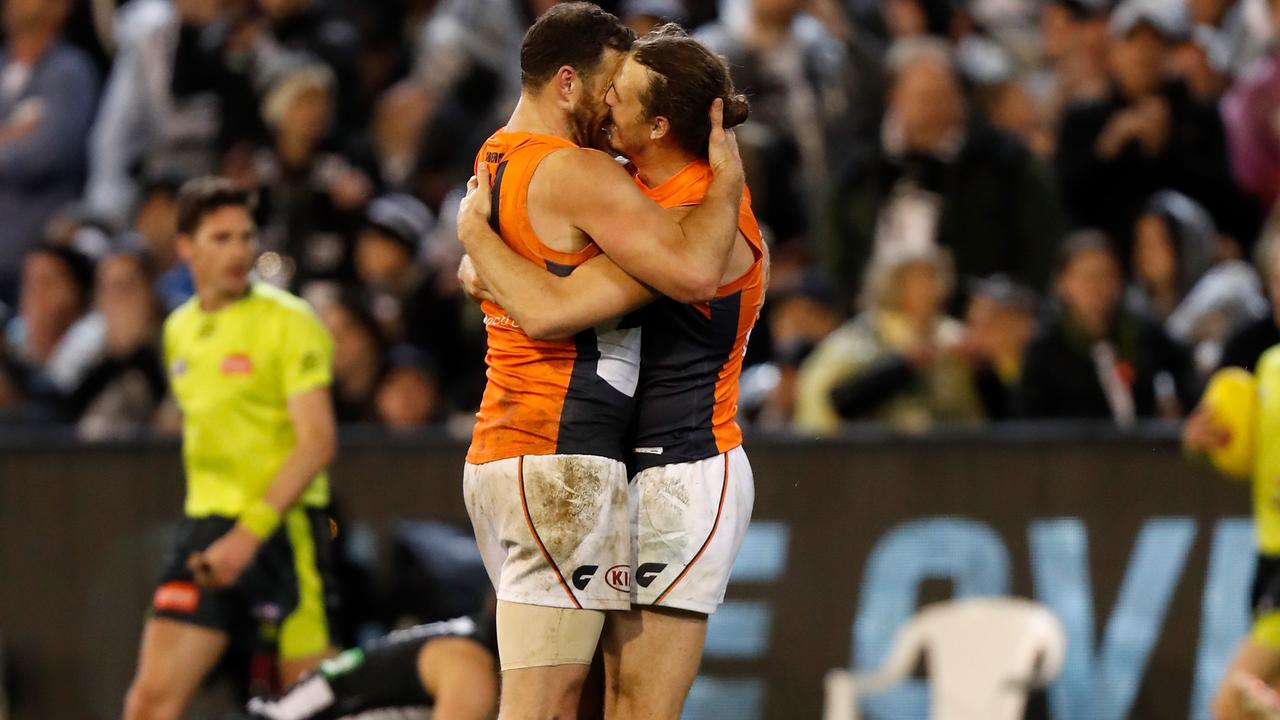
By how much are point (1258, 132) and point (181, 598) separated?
634 cm

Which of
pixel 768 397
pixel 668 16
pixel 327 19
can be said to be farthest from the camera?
pixel 327 19

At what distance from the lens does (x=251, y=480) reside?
7.41 metres

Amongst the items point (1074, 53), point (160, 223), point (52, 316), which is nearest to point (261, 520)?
point (52, 316)

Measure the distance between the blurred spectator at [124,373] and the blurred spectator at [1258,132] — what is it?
18.8ft

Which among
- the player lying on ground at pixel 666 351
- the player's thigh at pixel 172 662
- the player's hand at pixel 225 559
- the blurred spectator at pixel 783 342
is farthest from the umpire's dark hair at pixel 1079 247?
the player lying on ground at pixel 666 351

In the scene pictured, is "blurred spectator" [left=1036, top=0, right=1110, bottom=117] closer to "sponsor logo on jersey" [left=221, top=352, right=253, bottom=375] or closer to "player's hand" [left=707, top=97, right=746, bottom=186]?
"sponsor logo on jersey" [left=221, top=352, right=253, bottom=375]

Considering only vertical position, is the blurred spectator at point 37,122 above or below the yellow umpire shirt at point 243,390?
above

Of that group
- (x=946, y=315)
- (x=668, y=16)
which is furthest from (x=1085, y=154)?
(x=668, y=16)

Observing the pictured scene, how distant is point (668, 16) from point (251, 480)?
4225mm

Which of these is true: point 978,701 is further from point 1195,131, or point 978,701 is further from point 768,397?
point 1195,131

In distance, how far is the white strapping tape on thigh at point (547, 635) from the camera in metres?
5.06

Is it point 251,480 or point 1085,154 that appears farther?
point 1085,154

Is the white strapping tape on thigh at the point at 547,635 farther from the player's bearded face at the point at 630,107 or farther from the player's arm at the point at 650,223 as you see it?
the player's bearded face at the point at 630,107

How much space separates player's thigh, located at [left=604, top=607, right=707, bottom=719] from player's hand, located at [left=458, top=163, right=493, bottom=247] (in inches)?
41.3
